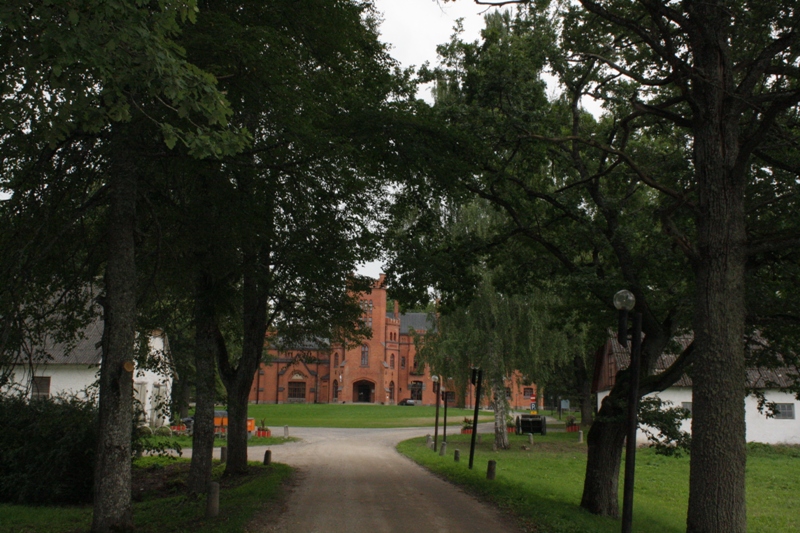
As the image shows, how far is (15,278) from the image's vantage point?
840 cm

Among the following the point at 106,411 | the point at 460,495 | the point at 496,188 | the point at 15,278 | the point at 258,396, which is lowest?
the point at 258,396

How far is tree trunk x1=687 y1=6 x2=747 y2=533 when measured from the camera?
28.4 feet

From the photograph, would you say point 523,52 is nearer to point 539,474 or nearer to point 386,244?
point 386,244

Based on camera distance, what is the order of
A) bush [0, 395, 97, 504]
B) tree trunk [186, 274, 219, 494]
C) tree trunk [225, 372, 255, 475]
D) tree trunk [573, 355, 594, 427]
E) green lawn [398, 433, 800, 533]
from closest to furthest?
green lawn [398, 433, 800, 533] < bush [0, 395, 97, 504] < tree trunk [186, 274, 219, 494] < tree trunk [225, 372, 255, 475] < tree trunk [573, 355, 594, 427]

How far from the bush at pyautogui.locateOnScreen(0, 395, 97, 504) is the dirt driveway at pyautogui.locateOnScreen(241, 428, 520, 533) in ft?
14.8

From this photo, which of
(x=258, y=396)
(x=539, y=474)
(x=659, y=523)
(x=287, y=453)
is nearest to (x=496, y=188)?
(x=659, y=523)

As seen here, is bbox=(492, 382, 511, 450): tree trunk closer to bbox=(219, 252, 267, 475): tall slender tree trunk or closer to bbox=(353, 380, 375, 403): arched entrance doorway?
bbox=(219, 252, 267, 475): tall slender tree trunk

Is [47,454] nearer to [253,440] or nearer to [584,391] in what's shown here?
[253,440]

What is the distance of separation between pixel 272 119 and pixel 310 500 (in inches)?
292

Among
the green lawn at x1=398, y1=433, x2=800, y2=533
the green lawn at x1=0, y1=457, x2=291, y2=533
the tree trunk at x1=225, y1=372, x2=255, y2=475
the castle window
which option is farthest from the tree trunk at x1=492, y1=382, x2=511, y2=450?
the castle window

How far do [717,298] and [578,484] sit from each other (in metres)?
11.1

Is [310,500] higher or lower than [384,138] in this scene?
lower

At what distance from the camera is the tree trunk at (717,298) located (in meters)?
8.65

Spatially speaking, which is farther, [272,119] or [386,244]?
[386,244]
